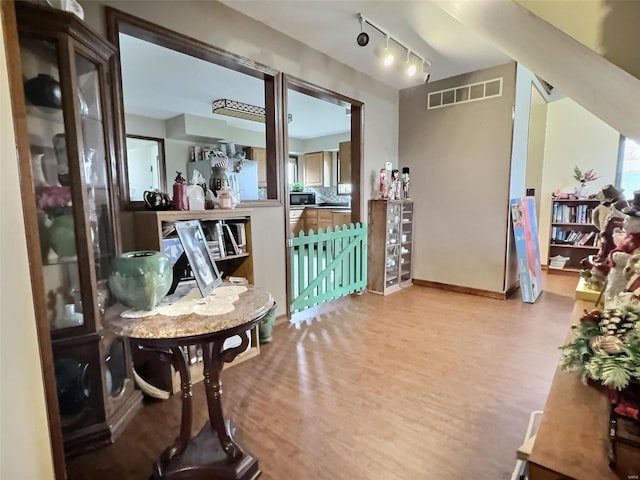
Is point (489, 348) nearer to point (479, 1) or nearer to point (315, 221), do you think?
point (479, 1)

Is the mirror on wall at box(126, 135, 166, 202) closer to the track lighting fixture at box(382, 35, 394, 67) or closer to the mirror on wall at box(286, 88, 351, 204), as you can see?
the mirror on wall at box(286, 88, 351, 204)

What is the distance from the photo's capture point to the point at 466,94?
3750mm

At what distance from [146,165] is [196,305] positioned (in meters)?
5.39

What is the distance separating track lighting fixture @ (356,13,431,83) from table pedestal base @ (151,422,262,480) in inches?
113

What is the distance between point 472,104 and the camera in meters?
3.72

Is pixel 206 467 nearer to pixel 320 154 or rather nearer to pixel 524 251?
pixel 524 251

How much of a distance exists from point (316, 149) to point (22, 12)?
6227mm

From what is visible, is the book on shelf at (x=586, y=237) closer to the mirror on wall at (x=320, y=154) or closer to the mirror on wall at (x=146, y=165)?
the mirror on wall at (x=320, y=154)

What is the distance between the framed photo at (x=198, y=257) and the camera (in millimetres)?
1447

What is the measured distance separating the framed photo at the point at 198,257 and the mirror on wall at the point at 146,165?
4.38m

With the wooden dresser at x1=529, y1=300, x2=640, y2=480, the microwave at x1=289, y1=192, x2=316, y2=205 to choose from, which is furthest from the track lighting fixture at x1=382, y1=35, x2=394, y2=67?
the microwave at x1=289, y1=192, x2=316, y2=205

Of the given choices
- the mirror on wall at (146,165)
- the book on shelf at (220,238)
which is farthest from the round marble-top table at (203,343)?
the mirror on wall at (146,165)

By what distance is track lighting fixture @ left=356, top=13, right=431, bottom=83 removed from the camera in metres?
2.62

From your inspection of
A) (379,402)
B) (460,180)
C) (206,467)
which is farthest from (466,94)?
(206,467)
